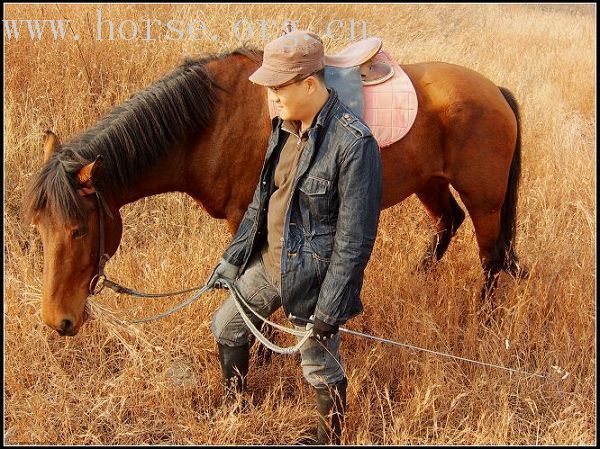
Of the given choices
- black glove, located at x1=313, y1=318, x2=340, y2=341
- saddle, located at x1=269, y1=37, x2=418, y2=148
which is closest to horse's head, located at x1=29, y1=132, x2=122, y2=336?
black glove, located at x1=313, y1=318, x2=340, y2=341

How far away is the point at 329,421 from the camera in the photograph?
2723 millimetres

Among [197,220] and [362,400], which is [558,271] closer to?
[362,400]

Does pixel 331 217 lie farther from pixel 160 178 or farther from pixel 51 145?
pixel 51 145

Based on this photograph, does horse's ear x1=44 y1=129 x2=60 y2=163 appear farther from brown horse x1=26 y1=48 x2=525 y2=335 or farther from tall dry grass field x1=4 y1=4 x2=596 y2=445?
tall dry grass field x1=4 y1=4 x2=596 y2=445

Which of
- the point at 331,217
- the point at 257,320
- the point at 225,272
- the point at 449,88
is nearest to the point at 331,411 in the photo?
the point at 257,320

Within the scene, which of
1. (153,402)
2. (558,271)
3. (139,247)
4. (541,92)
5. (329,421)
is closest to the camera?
(329,421)

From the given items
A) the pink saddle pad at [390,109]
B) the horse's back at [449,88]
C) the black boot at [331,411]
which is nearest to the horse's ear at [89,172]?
the black boot at [331,411]

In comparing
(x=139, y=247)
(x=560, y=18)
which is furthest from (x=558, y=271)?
(x=560, y=18)

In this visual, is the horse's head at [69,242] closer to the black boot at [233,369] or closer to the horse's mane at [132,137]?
the horse's mane at [132,137]

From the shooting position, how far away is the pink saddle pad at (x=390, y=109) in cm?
344

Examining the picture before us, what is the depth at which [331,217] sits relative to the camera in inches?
92.0

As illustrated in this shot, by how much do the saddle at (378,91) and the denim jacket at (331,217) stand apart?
42.4 inches

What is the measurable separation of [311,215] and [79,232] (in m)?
1.09

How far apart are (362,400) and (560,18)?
13392 millimetres
